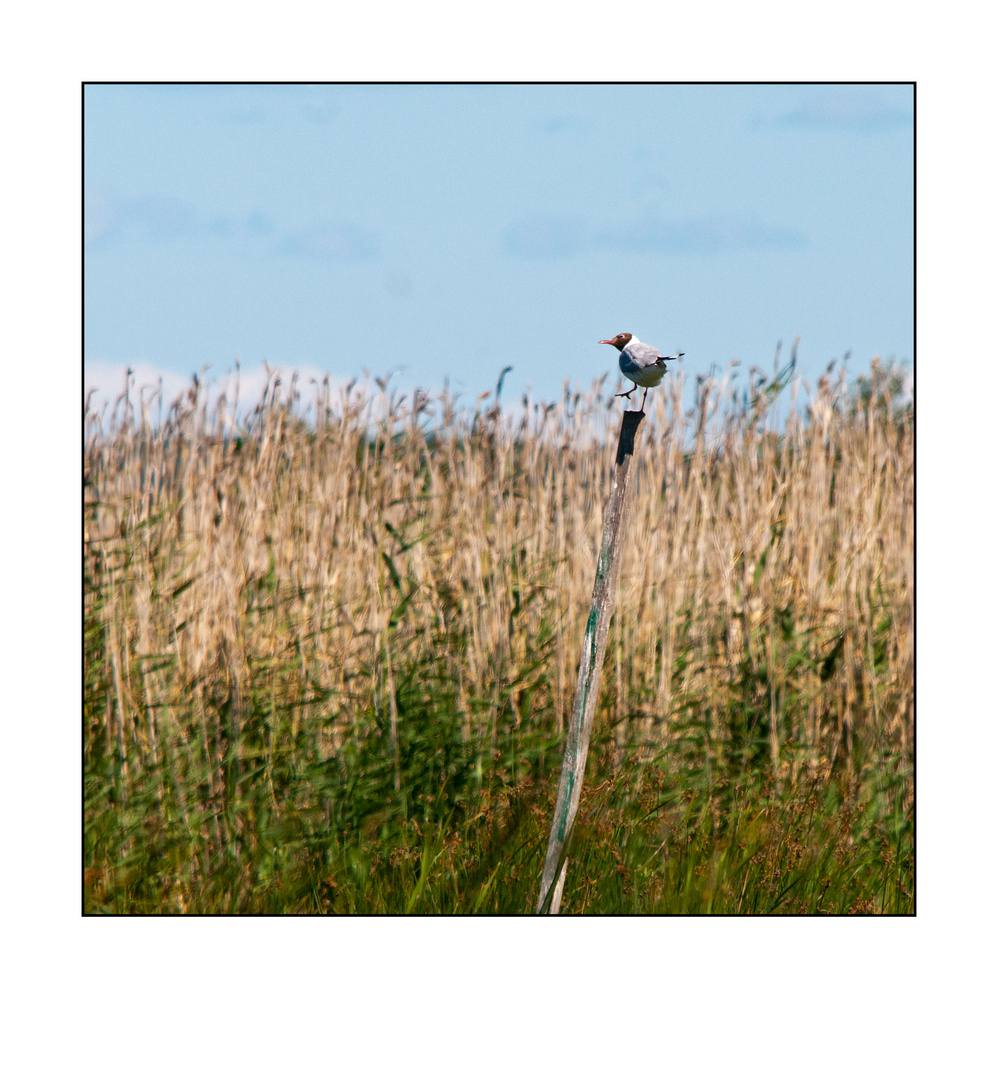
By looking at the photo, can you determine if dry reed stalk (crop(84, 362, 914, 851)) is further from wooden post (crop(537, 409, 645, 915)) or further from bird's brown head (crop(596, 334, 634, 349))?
bird's brown head (crop(596, 334, 634, 349))

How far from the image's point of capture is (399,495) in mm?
3385

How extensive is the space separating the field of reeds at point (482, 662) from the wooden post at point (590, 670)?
0.19 metres

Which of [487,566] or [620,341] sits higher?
[620,341]

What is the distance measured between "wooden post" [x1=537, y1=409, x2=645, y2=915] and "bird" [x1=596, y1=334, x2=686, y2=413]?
85mm

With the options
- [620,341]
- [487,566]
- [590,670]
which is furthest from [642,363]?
[487,566]

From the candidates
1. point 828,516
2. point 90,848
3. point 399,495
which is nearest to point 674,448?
point 828,516

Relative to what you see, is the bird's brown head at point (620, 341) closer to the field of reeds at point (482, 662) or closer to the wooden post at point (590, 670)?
the wooden post at point (590, 670)

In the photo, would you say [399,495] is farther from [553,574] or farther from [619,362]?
[619,362]

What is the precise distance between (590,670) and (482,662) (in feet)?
2.40

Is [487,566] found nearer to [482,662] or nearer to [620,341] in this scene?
[482,662]

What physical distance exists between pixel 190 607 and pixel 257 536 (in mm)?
298

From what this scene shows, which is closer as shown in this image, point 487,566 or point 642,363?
point 642,363

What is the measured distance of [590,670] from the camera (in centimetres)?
238

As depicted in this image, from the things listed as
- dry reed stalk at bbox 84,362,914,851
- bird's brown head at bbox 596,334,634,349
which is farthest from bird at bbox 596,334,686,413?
dry reed stalk at bbox 84,362,914,851
